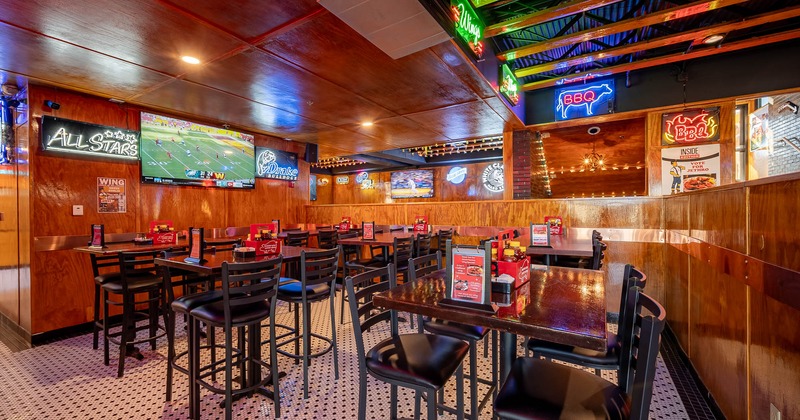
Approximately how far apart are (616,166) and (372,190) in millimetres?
8552

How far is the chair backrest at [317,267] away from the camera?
2.71 meters

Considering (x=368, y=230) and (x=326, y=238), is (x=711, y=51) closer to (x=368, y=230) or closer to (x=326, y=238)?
(x=368, y=230)

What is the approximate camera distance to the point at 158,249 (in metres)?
3.73

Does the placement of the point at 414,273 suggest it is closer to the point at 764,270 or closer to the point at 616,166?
the point at 764,270

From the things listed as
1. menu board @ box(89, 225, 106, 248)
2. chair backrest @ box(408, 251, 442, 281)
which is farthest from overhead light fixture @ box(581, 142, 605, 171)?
menu board @ box(89, 225, 106, 248)

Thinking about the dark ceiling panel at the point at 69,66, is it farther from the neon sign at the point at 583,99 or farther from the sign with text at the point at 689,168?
the sign with text at the point at 689,168

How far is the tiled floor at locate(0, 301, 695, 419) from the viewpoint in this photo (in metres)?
2.51

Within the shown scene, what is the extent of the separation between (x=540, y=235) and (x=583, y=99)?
10.6 feet

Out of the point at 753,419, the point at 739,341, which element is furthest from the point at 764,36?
the point at 753,419

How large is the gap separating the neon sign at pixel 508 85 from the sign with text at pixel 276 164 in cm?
471

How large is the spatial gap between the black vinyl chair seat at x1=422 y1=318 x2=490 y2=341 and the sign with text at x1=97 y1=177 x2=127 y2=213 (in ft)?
16.0

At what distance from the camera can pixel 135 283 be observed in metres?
3.34

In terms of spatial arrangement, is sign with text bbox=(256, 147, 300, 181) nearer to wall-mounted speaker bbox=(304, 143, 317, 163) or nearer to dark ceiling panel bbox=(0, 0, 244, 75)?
wall-mounted speaker bbox=(304, 143, 317, 163)

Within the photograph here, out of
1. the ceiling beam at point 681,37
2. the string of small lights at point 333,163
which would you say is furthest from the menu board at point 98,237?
the string of small lights at point 333,163
